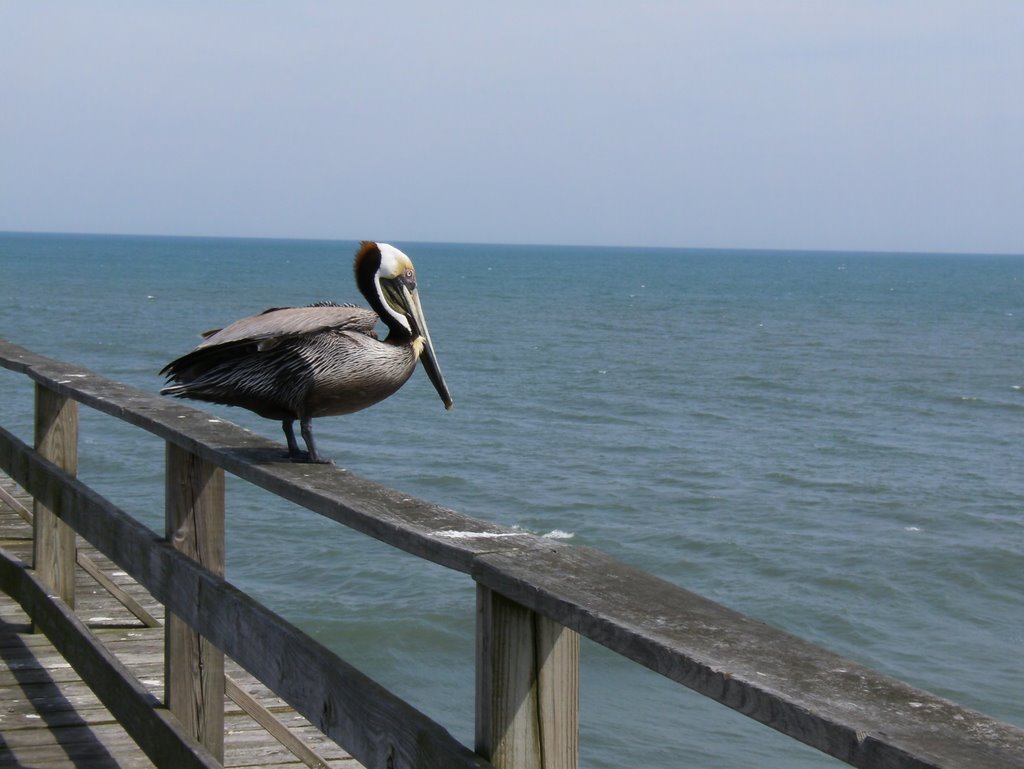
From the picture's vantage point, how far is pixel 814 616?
37.7 ft

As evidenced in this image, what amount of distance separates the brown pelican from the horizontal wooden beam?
3.37 ft

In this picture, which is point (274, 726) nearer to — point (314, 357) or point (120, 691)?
point (120, 691)

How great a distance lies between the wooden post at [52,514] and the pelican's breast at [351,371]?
59.2 inches

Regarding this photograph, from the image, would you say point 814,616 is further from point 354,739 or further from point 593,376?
point 593,376

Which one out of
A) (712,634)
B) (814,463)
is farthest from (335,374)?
(814,463)

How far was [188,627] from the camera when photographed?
305cm

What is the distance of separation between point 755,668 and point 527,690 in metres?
0.46

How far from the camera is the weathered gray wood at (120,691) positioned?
9.35 ft

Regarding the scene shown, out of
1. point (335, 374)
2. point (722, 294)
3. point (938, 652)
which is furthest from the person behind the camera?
point (722, 294)

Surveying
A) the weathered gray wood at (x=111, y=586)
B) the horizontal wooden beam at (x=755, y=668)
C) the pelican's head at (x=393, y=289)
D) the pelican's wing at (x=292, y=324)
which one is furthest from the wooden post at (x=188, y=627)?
the weathered gray wood at (x=111, y=586)

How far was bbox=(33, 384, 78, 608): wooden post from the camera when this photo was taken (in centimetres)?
406

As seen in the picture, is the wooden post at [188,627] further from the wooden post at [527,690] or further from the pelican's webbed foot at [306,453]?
the wooden post at [527,690]

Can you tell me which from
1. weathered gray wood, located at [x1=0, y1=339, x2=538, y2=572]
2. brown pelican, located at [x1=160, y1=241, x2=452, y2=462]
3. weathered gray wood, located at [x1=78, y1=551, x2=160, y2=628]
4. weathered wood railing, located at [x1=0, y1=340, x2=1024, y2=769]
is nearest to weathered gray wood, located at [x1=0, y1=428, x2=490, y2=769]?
weathered wood railing, located at [x1=0, y1=340, x2=1024, y2=769]

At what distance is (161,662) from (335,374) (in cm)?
190
